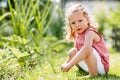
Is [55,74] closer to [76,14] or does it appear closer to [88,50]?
[88,50]

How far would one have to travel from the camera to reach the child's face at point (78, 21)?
14.8 ft

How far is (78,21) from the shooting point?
4.51 metres

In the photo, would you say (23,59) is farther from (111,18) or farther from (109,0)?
(109,0)

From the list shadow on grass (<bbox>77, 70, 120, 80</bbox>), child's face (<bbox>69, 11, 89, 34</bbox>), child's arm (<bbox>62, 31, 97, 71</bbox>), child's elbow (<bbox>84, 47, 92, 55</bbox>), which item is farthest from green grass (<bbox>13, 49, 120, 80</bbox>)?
child's face (<bbox>69, 11, 89, 34</bbox>)

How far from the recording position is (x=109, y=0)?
71.3 feet

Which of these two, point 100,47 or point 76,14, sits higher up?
point 76,14

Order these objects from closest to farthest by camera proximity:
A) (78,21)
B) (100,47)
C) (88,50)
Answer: (88,50) < (78,21) < (100,47)

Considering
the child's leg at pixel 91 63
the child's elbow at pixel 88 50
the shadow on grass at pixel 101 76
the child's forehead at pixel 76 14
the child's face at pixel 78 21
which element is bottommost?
the shadow on grass at pixel 101 76

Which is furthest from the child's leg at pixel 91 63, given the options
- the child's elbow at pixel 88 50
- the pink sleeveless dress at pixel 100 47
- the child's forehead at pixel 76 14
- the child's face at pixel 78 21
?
the child's forehead at pixel 76 14

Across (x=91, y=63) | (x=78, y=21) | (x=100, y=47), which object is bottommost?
(x=91, y=63)

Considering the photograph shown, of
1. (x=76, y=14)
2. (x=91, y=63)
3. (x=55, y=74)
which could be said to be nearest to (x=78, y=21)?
(x=76, y=14)

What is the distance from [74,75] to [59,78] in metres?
0.29

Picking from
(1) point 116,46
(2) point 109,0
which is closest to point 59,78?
(1) point 116,46

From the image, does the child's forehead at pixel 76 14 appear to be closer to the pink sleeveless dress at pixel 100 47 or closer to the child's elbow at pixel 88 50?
the pink sleeveless dress at pixel 100 47
